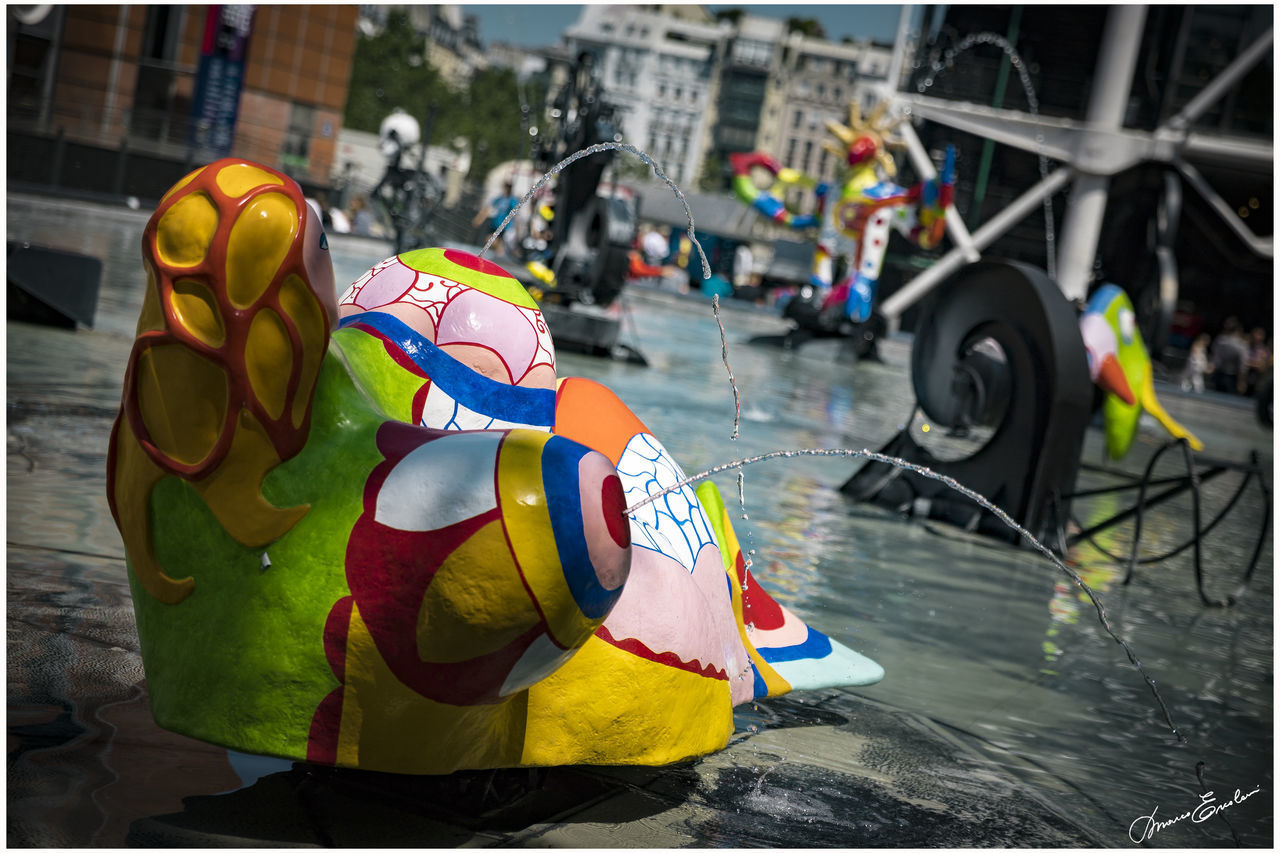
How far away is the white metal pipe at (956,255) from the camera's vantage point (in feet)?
109

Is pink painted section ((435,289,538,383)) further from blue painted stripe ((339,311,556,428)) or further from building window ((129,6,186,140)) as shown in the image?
building window ((129,6,186,140))

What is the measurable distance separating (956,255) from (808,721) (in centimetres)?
3121

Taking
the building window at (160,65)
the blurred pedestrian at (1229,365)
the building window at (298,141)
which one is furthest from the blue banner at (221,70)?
the blurred pedestrian at (1229,365)

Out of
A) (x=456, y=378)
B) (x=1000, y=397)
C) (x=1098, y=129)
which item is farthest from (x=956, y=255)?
(x=456, y=378)

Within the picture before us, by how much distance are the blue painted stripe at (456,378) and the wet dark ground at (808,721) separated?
782mm

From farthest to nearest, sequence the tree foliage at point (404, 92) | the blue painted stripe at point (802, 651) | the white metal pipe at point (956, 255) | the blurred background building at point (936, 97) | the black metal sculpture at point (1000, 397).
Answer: the tree foliage at point (404, 92)
the white metal pipe at point (956, 255)
the blurred background building at point (936, 97)
the black metal sculpture at point (1000, 397)
the blue painted stripe at point (802, 651)

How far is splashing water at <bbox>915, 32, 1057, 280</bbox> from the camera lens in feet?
107

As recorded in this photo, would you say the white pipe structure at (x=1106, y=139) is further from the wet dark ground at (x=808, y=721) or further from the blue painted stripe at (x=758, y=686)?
the blue painted stripe at (x=758, y=686)

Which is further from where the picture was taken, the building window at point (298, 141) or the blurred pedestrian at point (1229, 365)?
the building window at point (298, 141)

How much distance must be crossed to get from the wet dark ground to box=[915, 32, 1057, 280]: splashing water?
84.5 feet

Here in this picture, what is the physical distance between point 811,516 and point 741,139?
107 m

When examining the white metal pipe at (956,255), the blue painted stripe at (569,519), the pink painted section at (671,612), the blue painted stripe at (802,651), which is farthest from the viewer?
the white metal pipe at (956,255)

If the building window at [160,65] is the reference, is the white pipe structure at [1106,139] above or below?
above

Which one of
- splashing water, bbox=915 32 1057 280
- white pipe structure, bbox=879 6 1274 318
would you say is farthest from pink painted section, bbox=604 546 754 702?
splashing water, bbox=915 32 1057 280
